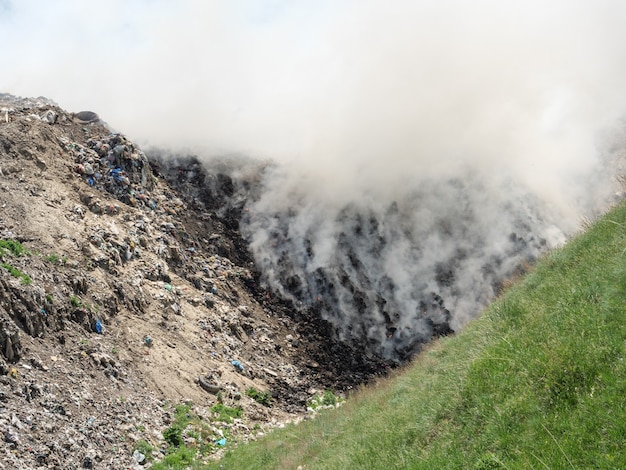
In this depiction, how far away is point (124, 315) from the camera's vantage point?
60.4 ft

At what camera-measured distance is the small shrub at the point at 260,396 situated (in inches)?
738

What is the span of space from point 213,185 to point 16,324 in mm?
20176

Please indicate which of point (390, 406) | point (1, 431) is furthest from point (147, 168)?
point (390, 406)

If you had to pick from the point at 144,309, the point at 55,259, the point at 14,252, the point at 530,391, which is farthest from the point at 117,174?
the point at 530,391

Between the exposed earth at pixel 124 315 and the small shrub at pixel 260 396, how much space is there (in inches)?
8.1

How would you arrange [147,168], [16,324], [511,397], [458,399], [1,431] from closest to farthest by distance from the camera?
[511,397], [458,399], [1,431], [16,324], [147,168]

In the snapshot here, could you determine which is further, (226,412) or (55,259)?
(55,259)

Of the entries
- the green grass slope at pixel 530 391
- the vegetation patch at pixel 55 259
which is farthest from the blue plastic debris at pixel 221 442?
the vegetation patch at pixel 55 259

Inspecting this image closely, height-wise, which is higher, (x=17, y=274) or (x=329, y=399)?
(x=17, y=274)

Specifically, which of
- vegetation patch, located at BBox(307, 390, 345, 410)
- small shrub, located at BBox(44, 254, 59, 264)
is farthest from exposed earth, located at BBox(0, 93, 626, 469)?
vegetation patch, located at BBox(307, 390, 345, 410)

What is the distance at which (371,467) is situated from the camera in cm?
719

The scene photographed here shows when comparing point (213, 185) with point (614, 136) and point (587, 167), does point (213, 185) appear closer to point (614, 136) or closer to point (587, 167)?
point (587, 167)

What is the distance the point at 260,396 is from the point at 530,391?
14.4 meters

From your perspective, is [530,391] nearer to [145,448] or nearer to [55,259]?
[145,448]
